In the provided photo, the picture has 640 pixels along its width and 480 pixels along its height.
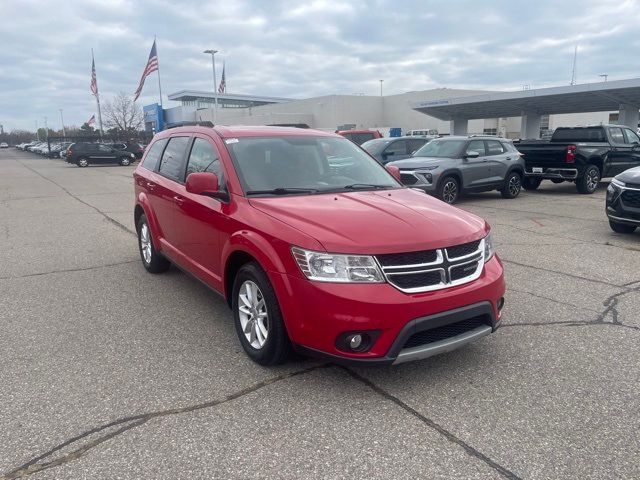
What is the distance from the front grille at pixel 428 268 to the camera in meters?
3.17

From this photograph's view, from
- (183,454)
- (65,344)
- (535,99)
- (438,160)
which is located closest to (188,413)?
(183,454)

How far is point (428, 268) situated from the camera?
3248 millimetres

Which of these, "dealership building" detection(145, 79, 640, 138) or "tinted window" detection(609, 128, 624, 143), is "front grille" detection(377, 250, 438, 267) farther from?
"dealership building" detection(145, 79, 640, 138)

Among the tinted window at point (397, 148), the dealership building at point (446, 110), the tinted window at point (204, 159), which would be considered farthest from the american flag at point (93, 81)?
the tinted window at point (204, 159)

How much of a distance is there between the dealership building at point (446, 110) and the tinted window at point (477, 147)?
1542 centimetres

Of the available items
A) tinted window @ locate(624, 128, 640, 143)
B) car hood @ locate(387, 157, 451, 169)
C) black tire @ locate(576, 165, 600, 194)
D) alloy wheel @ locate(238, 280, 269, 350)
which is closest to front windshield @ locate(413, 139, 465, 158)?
car hood @ locate(387, 157, 451, 169)

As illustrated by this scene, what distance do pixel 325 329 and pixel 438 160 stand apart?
9.49 meters

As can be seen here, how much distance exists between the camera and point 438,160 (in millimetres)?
11906

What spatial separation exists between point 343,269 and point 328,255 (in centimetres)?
13

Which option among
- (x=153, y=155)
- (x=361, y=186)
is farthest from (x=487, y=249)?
(x=153, y=155)

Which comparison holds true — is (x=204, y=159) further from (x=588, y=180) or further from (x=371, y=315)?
(x=588, y=180)

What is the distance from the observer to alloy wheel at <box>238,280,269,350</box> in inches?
144

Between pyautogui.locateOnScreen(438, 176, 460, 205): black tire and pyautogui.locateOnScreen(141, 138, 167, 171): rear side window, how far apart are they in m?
7.03

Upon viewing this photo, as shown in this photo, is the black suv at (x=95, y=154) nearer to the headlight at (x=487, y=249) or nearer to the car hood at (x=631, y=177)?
the car hood at (x=631, y=177)
